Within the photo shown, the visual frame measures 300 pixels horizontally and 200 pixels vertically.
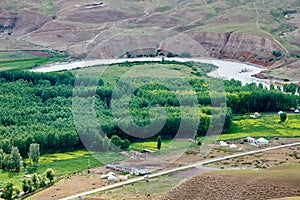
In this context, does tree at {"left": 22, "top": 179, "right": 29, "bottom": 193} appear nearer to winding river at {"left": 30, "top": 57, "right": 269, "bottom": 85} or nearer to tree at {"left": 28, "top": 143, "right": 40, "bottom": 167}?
tree at {"left": 28, "top": 143, "right": 40, "bottom": 167}

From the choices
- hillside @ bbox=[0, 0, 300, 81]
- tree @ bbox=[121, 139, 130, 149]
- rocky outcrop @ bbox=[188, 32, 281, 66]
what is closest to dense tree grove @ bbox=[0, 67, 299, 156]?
tree @ bbox=[121, 139, 130, 149]

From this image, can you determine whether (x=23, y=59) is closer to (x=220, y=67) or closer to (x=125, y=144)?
(x=220, y=67)

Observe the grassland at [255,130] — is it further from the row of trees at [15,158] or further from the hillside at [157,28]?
the hillside at [157,28]

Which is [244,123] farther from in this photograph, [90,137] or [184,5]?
[184,5]

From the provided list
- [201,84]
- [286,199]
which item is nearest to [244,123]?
[201,84]

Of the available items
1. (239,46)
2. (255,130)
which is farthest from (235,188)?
(239,46)

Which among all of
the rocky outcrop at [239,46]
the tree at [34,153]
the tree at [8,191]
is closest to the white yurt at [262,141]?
the tree at [34,153]
